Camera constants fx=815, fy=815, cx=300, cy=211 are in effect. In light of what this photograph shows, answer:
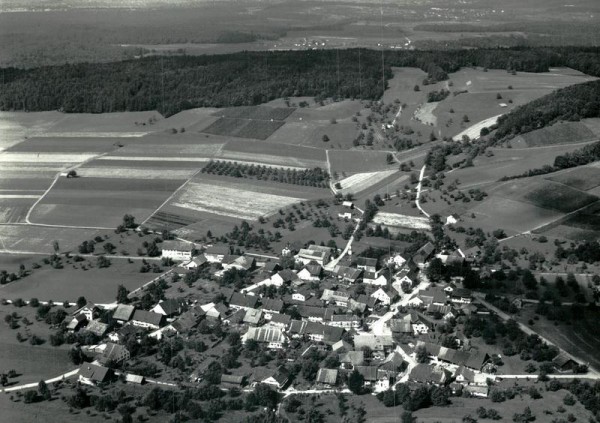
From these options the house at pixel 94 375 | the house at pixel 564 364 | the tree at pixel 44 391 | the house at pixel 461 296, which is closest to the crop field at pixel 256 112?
the house at pixel 461 296

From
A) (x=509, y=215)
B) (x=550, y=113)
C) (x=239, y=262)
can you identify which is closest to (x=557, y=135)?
(x=550, y=113)

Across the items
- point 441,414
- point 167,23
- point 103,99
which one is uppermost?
point 167,23

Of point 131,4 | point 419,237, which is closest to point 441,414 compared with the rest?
point 419,237

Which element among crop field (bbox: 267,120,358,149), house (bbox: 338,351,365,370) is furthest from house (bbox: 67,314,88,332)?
crop field (bbox: 267,120,358,149)

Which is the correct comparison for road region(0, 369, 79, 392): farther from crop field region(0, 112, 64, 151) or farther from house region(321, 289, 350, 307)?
crop field region(0, 112, 64, 151)

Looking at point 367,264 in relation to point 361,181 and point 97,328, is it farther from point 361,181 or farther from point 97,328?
point 361,181

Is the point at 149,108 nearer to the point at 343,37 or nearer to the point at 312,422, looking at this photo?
the point at 343,37

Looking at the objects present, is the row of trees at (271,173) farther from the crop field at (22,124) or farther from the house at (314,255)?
the crop field at (22,124)
